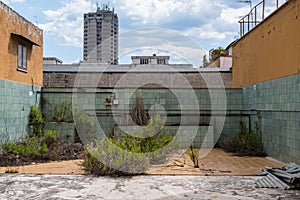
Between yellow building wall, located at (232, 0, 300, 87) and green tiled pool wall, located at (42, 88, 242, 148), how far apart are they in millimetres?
1067

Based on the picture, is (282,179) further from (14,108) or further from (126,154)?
(14,108)

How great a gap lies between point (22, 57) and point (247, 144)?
6.65 metres

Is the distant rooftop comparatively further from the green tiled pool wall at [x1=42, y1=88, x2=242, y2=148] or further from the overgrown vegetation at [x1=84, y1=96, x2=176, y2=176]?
the overgrown vegetation at [x1=84, y1=96, x2=176, y2=176]

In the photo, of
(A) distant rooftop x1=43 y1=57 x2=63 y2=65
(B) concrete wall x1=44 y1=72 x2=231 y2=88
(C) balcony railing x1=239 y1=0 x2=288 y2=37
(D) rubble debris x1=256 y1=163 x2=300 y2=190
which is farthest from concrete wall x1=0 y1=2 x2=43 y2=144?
(A) distant rooftop x1=43 y1=57 x2=63 y2=65

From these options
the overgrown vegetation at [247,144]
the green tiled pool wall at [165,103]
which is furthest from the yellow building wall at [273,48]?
the overgrown vegetation at [247,144]

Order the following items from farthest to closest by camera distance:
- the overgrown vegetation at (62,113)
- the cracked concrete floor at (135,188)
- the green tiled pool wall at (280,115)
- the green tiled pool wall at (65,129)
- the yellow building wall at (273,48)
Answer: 1. the overgrown vegetation at (62,113)
2. the green tiled pool wall at (65,129)
3. the yellow building wall at (273,48)
4. the green tiled pool wall at (280,115)
5. the cracked concrete floor at (135,188)

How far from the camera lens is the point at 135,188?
473cm

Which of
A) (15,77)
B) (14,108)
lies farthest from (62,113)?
(15,77)

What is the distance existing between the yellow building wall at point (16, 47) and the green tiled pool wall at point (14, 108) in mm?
219

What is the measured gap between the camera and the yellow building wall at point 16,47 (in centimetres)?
732

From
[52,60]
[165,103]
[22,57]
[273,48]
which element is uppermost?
[52,60]

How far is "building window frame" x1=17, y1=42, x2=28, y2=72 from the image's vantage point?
325 inches

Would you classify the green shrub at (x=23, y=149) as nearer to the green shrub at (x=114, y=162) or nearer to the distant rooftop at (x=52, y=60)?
the green shrub at (x=114, y=162)

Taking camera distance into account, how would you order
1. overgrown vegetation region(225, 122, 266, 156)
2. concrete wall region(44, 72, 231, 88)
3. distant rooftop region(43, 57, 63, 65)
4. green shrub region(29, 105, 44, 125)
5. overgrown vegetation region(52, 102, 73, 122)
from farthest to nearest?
distant rooftop region(43, 57, 63, 65) → concrete wall region(44, 72, 231, 88) → overgrown vegetation region(52, 102, 73, 122) → green shrub region(29, 105, 44, 125) → overgrown vegetation region(225, 122, 266, 156)
